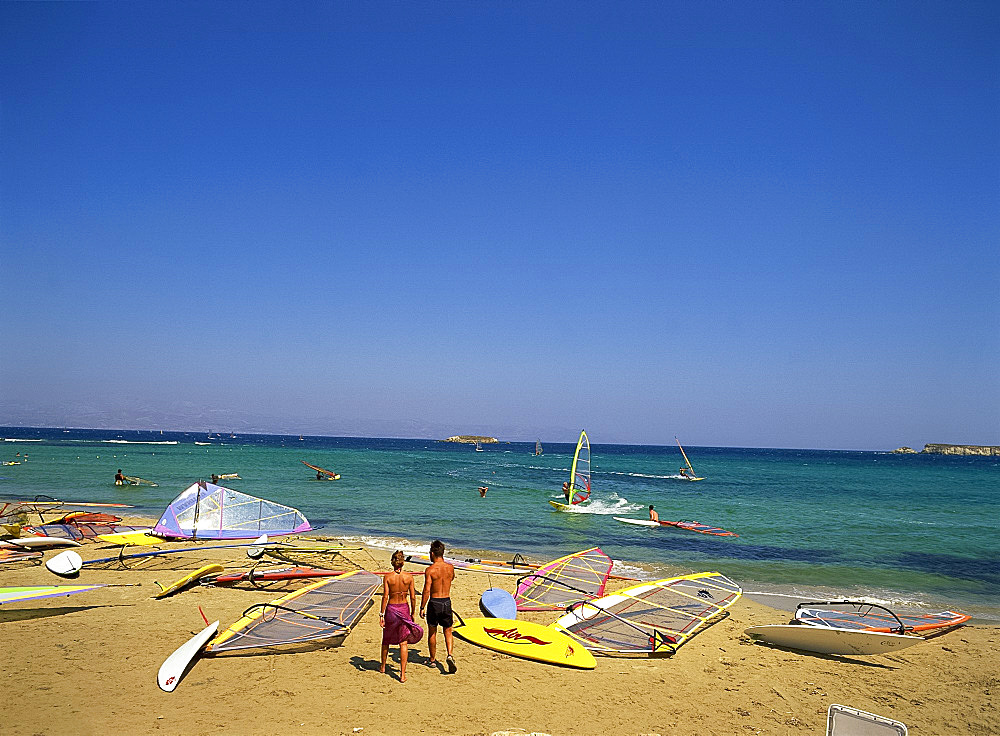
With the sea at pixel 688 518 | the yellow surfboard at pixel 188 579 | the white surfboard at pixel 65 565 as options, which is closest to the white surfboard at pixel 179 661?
the yellow surfboard at pixel 188 579

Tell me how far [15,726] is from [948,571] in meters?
18.5

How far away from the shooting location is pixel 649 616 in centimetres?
952

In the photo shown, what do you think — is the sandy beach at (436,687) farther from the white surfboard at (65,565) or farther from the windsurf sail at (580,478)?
the windsurf sail at (580,478)

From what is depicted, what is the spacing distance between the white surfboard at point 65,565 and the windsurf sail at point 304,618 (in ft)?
13.2

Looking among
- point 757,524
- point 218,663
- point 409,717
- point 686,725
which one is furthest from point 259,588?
point 757,524

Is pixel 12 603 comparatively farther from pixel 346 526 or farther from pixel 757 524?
pixel 757 524

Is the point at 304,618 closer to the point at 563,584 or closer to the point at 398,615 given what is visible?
the point at 398,615

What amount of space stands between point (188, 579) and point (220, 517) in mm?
4764

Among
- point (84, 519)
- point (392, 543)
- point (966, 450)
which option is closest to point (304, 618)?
point (392, 543)

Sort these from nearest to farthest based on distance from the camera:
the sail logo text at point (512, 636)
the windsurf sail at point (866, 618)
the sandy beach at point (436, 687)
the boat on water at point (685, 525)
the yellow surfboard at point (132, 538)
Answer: the sandy beach at point (436, 687) → the sail logo text at point (512, 636) → the windsurf sail at point (866, 618) → the yellow surfboard at point (132, 538) → the boat on water at point (685, 525)

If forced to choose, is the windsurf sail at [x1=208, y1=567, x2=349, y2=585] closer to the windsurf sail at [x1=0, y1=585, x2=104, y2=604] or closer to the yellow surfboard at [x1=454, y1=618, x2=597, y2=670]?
the windsurf sail at [x1=0, y1=585, x2=104, y2=604]

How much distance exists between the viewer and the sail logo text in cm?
812

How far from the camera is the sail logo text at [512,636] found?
26.7ft

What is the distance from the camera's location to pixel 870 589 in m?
13.6
